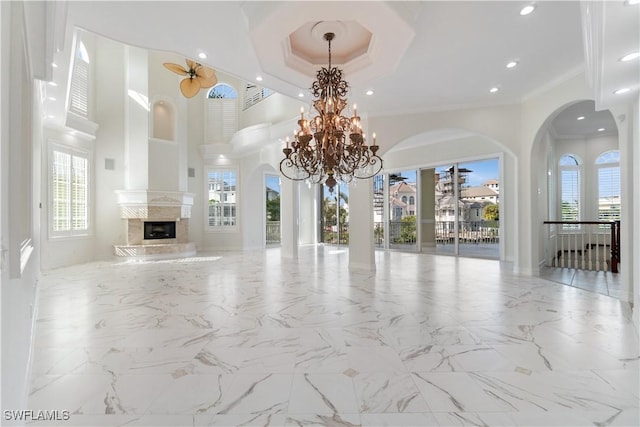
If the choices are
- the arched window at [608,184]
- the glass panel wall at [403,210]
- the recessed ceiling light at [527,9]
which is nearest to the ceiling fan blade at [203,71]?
the recessed ceiling light at [527,9]

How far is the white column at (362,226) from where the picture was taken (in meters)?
6.41

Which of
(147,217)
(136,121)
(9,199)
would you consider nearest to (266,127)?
(136,121)

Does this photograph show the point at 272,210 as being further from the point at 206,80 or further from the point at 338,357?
the point at 338,357

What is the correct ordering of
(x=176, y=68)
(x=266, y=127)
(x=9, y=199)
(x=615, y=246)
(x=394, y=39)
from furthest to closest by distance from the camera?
(x=266, y=127), (x=176, y=68), (x=615, y=246), (x=394, y=39), (x=9, y=199)

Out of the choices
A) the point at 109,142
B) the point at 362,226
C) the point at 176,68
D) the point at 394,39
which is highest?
the point at 176,68

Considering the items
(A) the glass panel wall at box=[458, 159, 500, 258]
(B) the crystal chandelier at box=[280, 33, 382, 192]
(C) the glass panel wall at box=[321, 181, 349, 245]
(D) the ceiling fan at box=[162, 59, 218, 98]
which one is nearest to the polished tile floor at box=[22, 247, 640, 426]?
(B) the crystal chandelier at box=[280, 33, 382, 192]

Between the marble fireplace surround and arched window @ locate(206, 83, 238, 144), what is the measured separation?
103 inches

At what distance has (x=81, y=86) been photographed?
7.83 m

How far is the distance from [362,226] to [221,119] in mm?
7171

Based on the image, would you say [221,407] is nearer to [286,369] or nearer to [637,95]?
[286,369]

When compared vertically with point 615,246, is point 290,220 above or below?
above

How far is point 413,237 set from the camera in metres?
9.87

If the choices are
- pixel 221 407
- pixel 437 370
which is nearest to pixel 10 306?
pixel 221 407

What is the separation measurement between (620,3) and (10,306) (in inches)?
153
